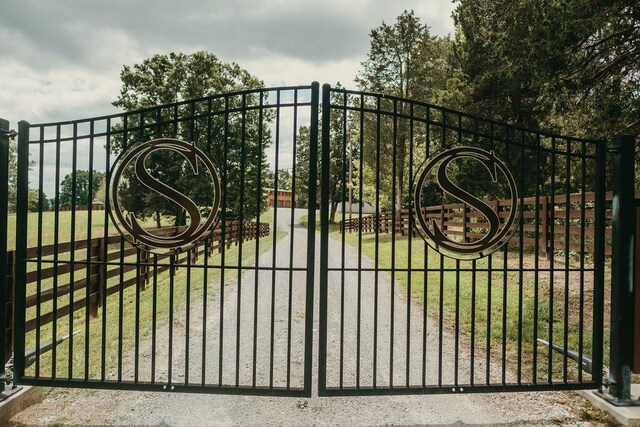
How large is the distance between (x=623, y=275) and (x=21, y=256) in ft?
17.5

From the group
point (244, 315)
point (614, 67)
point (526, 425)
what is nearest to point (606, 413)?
point (526, 425)

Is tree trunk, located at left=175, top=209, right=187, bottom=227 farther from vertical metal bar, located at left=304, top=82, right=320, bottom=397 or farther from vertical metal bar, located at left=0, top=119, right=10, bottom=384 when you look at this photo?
vertical metal bar, located at left=304, top=82, right=320, bottom=397

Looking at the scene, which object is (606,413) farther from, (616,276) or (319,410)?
(319,410)

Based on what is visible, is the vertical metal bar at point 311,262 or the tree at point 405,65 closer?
the vertical metal bar at point 311,262

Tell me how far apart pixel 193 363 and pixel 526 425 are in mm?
3292

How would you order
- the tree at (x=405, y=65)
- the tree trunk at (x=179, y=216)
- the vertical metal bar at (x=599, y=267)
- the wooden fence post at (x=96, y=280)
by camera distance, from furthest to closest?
the tree at (x=405, y=65)
the tree trunk at (x=179, y=216)
the wooden fence post at (x=96, y=280)
the vertical metal bar at (x=599, y=267)

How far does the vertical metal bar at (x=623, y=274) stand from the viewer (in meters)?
3.76

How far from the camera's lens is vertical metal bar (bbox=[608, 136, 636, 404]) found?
376cm

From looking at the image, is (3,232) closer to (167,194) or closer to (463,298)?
(167,194)

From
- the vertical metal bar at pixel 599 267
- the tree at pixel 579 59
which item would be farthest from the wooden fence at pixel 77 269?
the tree at pixel 579 59

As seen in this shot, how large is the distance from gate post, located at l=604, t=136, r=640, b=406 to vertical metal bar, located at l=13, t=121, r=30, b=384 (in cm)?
518

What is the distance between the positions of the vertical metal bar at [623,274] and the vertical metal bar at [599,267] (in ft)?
0.33

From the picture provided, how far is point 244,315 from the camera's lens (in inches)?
276

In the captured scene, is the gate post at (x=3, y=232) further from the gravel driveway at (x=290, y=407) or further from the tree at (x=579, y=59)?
the tree at (x=579, y=59)
